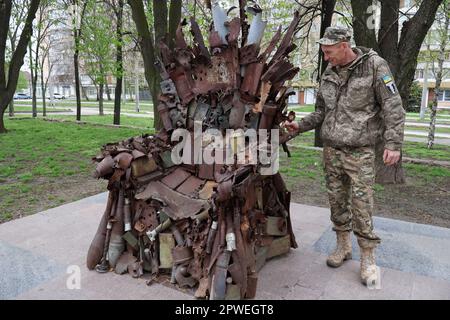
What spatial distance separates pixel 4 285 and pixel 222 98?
2372mm

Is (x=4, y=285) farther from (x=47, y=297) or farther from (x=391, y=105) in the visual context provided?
(x=391, y=105)

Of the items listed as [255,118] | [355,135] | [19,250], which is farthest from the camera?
[19,250]

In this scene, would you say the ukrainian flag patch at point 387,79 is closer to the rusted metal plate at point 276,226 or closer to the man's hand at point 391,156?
the man's hand at point 391,156

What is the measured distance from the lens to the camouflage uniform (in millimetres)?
2957

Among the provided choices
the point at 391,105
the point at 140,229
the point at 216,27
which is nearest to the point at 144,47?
the point at 216,27

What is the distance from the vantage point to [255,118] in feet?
10.9

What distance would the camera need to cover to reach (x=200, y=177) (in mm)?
3434

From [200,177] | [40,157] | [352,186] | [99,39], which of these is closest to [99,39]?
[99,39]

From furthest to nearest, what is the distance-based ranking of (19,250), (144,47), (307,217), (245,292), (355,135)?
(144,47)
(307,217)
(19,250)
(355,135)
(245,292)

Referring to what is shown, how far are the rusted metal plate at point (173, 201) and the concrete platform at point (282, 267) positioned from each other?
60 cm

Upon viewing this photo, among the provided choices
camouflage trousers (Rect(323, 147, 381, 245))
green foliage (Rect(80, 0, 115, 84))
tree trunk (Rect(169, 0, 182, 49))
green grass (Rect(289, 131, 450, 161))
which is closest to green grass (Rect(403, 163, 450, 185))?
green grass (Rect(289, 131, 450, 161))

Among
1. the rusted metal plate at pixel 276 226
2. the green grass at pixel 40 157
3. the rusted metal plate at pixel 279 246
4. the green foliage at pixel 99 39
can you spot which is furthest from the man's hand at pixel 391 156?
the green foliage at pixel 99 39

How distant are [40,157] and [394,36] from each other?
25.6 ft

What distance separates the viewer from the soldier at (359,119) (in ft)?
9.71
